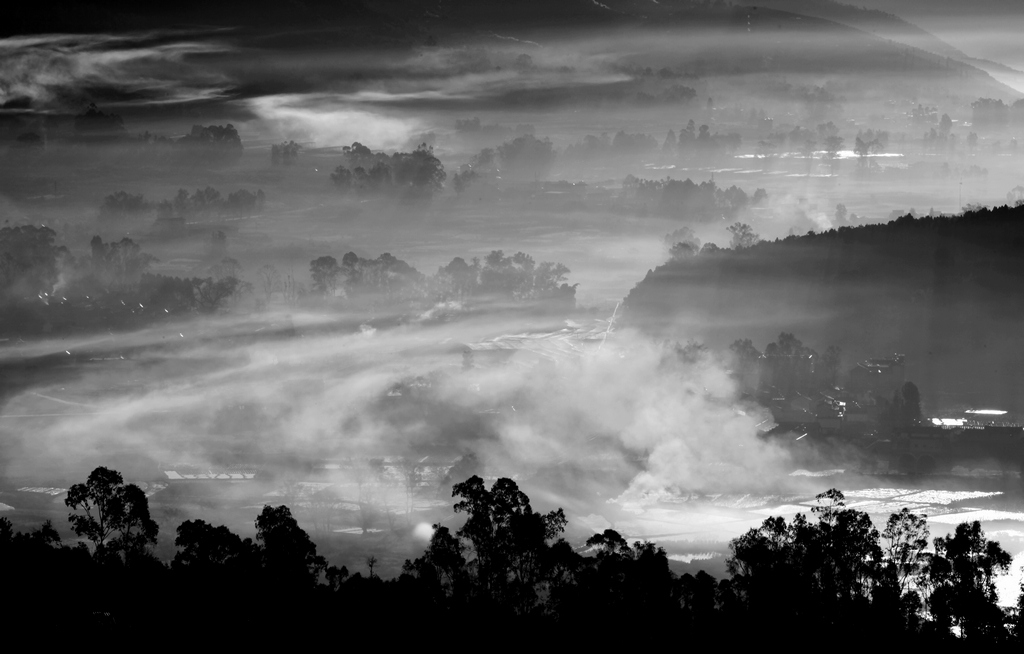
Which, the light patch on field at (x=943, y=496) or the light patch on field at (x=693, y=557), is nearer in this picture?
the light patch on field at (x=693, y=557)

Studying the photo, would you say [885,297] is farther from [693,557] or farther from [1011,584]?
[1011,584]

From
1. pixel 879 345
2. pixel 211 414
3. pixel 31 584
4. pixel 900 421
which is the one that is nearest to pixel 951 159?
pixel 879 345

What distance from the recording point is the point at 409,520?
6731cm

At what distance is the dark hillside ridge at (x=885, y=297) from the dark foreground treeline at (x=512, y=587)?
184 ft

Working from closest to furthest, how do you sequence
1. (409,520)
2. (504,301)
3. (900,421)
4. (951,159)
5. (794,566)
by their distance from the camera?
(794,566)
(409,520)
(900,421)
(504,301)
(951,159)

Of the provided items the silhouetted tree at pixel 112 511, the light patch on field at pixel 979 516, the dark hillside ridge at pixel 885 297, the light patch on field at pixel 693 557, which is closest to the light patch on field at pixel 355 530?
the light patch on field at pixel 693 557

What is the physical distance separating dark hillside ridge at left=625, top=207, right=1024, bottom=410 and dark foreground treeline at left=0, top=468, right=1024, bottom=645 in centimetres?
5614

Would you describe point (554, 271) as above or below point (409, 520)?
above

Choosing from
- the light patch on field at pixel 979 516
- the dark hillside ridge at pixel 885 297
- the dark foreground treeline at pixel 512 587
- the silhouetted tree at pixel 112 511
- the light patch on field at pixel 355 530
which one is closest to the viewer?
the dark foreground treeline at pixel 512 587

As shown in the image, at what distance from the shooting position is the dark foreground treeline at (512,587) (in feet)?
122

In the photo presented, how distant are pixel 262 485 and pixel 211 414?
79.9ft

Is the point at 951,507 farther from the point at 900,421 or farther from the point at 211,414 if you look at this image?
the point at 211,414

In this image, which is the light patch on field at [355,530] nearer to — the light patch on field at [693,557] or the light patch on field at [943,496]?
the light patch on field at [693,557]

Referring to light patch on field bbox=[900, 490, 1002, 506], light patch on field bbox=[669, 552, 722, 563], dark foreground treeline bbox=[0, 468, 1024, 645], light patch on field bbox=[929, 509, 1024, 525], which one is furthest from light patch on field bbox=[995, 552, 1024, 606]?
light patch on field bbox=[900, 490, 1002, 506]
